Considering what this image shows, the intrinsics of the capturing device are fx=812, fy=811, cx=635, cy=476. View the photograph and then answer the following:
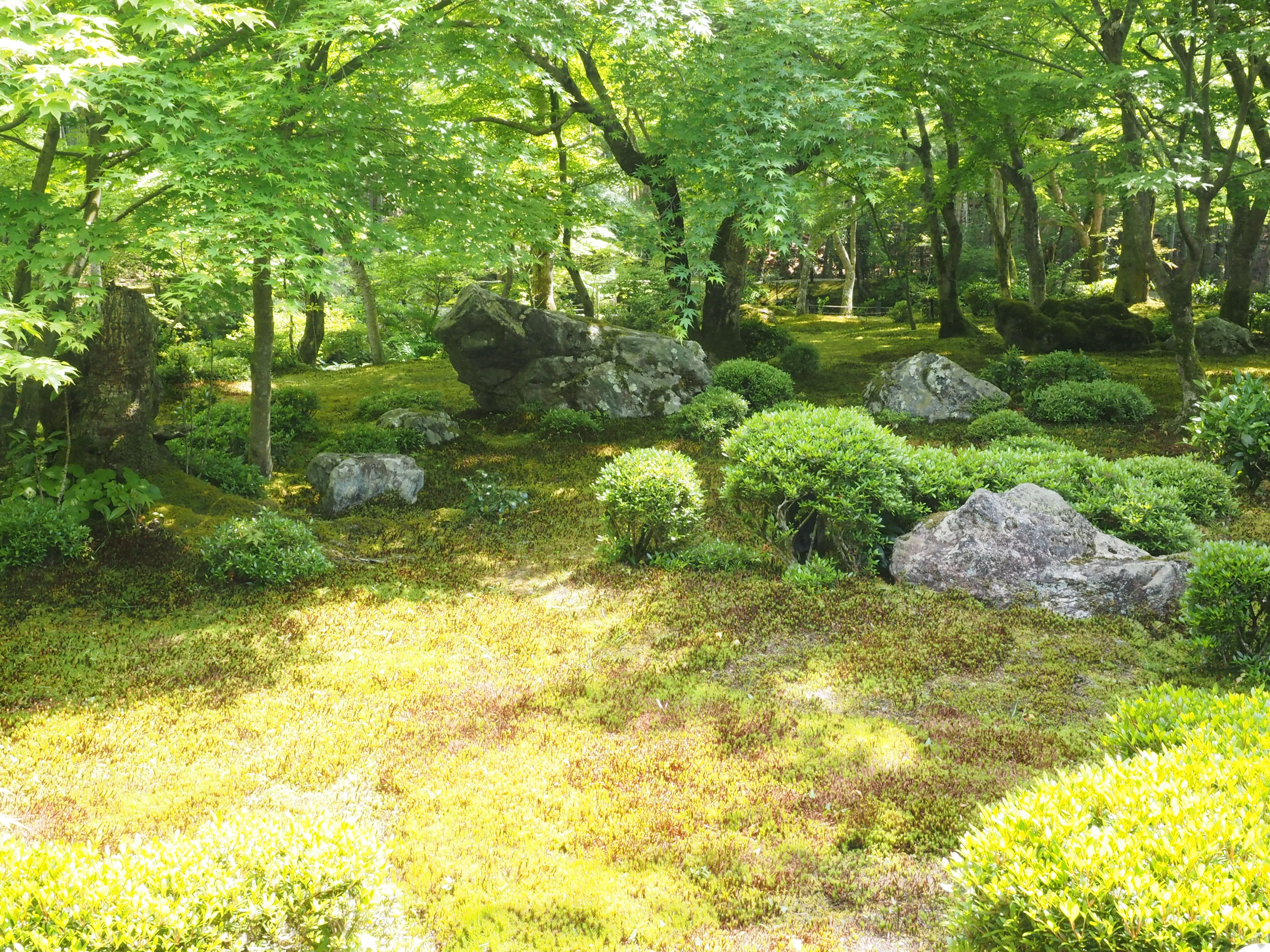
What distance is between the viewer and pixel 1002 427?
46.5ft

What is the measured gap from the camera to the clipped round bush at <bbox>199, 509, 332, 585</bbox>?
902 cm

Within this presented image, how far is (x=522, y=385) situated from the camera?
653 inches

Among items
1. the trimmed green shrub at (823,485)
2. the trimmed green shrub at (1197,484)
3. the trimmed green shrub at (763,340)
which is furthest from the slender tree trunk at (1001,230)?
the trimmed green shrub at (823,485)

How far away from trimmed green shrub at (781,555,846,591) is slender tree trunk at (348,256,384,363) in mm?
15852

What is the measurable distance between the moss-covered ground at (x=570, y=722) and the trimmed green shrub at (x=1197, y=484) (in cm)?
38

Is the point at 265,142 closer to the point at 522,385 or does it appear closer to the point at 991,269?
the point at 522,385

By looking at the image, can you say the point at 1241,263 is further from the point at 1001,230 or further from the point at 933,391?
the point at 933,391

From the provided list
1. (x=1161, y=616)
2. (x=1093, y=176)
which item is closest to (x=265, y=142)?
(x=1161, y=616)

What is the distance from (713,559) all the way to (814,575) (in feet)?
4.46

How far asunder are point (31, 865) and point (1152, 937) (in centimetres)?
387

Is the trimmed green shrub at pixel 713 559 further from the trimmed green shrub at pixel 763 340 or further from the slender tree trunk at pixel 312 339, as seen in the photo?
the slender tree trunk at pixel 312 339

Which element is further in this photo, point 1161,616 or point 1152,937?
point 1161,616

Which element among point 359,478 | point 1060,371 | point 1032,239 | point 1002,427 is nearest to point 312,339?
point 359,478

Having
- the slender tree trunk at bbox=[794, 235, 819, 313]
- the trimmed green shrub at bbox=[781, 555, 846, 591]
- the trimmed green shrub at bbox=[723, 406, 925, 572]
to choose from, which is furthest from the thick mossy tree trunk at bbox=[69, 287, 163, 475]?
the slender tree trunk at bbox=[794, 235, 819, 313]
